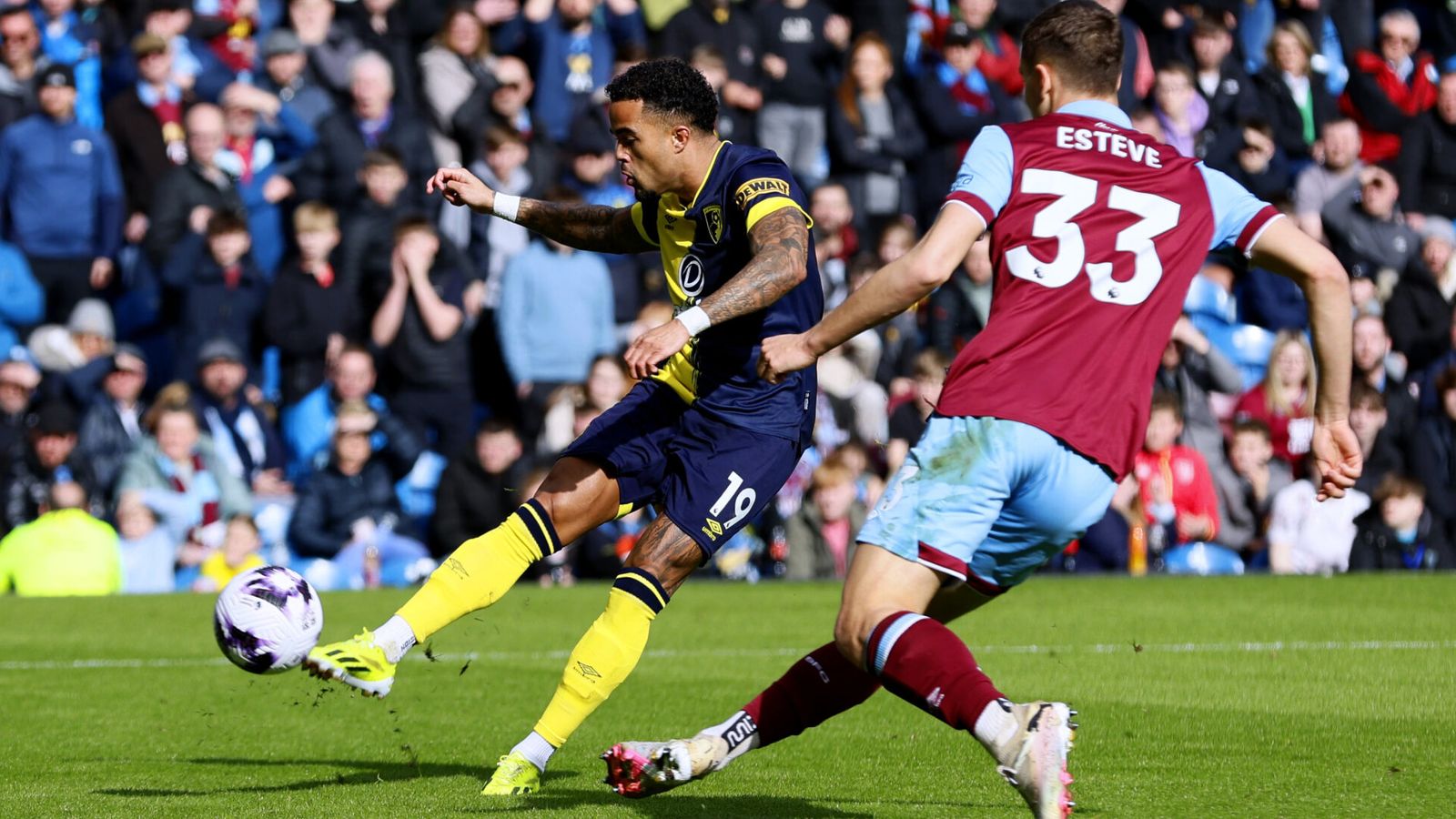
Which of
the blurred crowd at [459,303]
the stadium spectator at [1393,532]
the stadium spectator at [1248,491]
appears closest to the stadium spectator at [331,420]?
the blurred crowd at [459,303]

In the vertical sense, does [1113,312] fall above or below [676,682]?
above

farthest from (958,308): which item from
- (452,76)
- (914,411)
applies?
(452,76)

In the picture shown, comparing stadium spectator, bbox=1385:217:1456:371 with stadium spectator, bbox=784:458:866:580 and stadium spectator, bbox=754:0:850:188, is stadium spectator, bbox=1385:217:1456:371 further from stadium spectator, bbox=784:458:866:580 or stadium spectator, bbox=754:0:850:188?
stadium spectator, bbox=784:458:866:580

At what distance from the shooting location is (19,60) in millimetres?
17438

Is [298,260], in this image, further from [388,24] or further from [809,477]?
[809,477]

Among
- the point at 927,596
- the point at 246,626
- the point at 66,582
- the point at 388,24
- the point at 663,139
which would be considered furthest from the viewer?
the point at 388,24

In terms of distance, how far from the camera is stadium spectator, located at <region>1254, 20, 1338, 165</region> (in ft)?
66.3

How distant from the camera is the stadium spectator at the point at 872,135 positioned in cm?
1856

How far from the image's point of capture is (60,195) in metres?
16.6

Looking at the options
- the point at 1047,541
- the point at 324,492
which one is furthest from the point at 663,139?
the point at 324,492

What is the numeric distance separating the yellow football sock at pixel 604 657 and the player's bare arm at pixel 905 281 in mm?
1812

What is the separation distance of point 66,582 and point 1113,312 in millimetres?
11562

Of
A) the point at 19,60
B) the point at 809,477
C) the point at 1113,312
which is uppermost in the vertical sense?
the point at 1113,312

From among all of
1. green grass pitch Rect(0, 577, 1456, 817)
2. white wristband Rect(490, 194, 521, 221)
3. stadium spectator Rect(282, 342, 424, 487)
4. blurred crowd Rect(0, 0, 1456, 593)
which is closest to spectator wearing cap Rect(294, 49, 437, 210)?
blurred crowd Rect(0, 0, 1456, 593)
